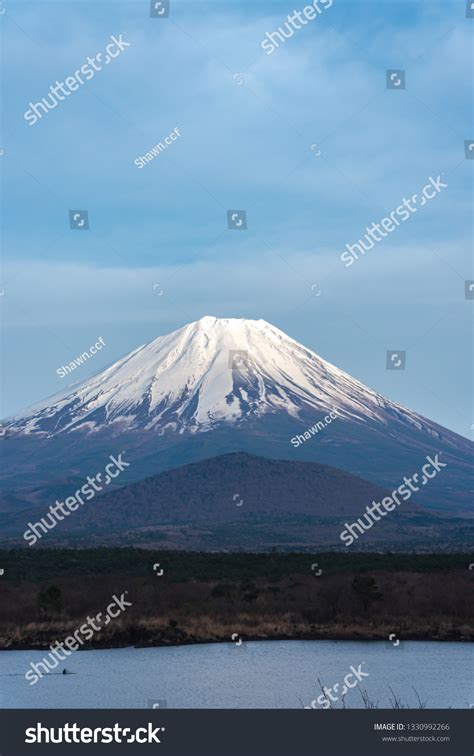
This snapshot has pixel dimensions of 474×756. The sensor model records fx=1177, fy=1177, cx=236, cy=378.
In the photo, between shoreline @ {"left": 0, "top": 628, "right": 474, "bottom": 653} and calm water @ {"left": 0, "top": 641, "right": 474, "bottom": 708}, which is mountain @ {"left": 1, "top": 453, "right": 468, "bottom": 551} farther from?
calm water @ {"left": 0, "top": 641, "right": 474, "bottom": 708}

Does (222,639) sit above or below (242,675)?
above

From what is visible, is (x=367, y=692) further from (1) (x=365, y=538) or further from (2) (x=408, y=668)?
(1) (x=365, y=538)

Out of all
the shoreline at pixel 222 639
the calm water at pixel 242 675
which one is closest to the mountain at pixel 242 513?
the shoreline at pixel 222 639

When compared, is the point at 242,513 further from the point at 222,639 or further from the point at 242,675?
the point at 242,675

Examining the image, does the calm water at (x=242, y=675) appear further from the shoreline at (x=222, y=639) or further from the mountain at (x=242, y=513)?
the mountain at (x=242, y=513)

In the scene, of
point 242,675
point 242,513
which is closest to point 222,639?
point 242,675
